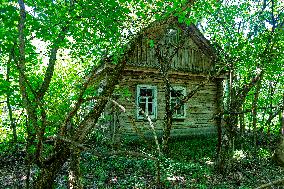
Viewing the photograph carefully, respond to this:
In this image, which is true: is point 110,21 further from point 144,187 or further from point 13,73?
point 144,187

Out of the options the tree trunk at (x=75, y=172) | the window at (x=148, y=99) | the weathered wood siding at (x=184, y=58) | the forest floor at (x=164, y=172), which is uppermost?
the weathered wood siding at (x=184, y=58)

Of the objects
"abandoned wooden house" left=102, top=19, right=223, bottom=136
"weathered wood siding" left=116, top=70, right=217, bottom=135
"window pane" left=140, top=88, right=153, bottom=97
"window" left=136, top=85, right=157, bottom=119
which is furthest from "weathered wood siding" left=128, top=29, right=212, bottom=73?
"window pane" left=140, top=88, right=153, bottom=97

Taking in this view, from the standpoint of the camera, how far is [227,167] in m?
7.75

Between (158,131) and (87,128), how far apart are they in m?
9.98

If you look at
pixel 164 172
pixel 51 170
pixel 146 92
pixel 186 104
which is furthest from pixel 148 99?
pixel 51 170

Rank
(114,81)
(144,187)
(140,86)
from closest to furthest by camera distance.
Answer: (114,81) < (144,187) < (140,86)

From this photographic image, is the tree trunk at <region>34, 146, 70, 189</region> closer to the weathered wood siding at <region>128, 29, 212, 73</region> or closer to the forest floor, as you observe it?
the forest floor

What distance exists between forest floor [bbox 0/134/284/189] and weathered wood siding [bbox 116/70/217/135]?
2918 mm

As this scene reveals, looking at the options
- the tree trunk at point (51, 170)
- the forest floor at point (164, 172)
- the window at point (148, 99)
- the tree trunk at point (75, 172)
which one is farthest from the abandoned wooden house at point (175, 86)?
the tree trunk at point (51, 170)

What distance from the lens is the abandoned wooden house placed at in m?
12.2

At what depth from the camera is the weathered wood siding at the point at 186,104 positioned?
40.2 feet

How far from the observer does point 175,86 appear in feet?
45.0

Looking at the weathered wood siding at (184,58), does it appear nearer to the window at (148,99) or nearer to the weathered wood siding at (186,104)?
the weathered wood siding at (186,104)

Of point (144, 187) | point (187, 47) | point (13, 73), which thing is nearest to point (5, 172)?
point (13, 73)
